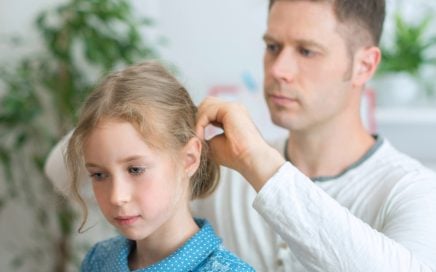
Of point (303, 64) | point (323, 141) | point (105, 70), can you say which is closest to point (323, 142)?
point (323, 141)

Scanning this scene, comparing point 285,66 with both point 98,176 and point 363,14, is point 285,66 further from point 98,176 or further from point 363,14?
point 98,176

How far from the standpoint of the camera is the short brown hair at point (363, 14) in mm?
1727

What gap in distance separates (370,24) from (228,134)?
0.64 m

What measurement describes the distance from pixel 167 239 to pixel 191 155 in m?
0.15

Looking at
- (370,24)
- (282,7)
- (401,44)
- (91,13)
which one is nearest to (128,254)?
(282,7)

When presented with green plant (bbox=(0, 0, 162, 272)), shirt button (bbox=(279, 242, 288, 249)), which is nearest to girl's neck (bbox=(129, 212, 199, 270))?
shirt button (bbox=(279, 242, 288, 249))

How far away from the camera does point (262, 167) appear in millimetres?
1273

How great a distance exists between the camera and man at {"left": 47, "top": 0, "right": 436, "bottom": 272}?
138cm

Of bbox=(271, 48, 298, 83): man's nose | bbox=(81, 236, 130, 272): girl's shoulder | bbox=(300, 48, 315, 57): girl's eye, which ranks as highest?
bbox=(300, 48, 315, 57): girl's eye

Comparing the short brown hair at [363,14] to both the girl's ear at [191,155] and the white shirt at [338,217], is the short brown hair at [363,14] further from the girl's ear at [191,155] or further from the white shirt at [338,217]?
the girl's ear at [191,155]

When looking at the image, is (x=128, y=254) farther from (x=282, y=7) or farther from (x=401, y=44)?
(x=401, y=44)

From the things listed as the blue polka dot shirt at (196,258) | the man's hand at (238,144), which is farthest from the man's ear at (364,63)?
the blue polka dot shirt at (196,258)

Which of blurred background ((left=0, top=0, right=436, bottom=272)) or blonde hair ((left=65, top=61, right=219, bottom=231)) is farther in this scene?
blurred background ((left=0, top=0, right=436, bottom=272))

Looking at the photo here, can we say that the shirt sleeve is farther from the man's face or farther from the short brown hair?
the short brown hair
